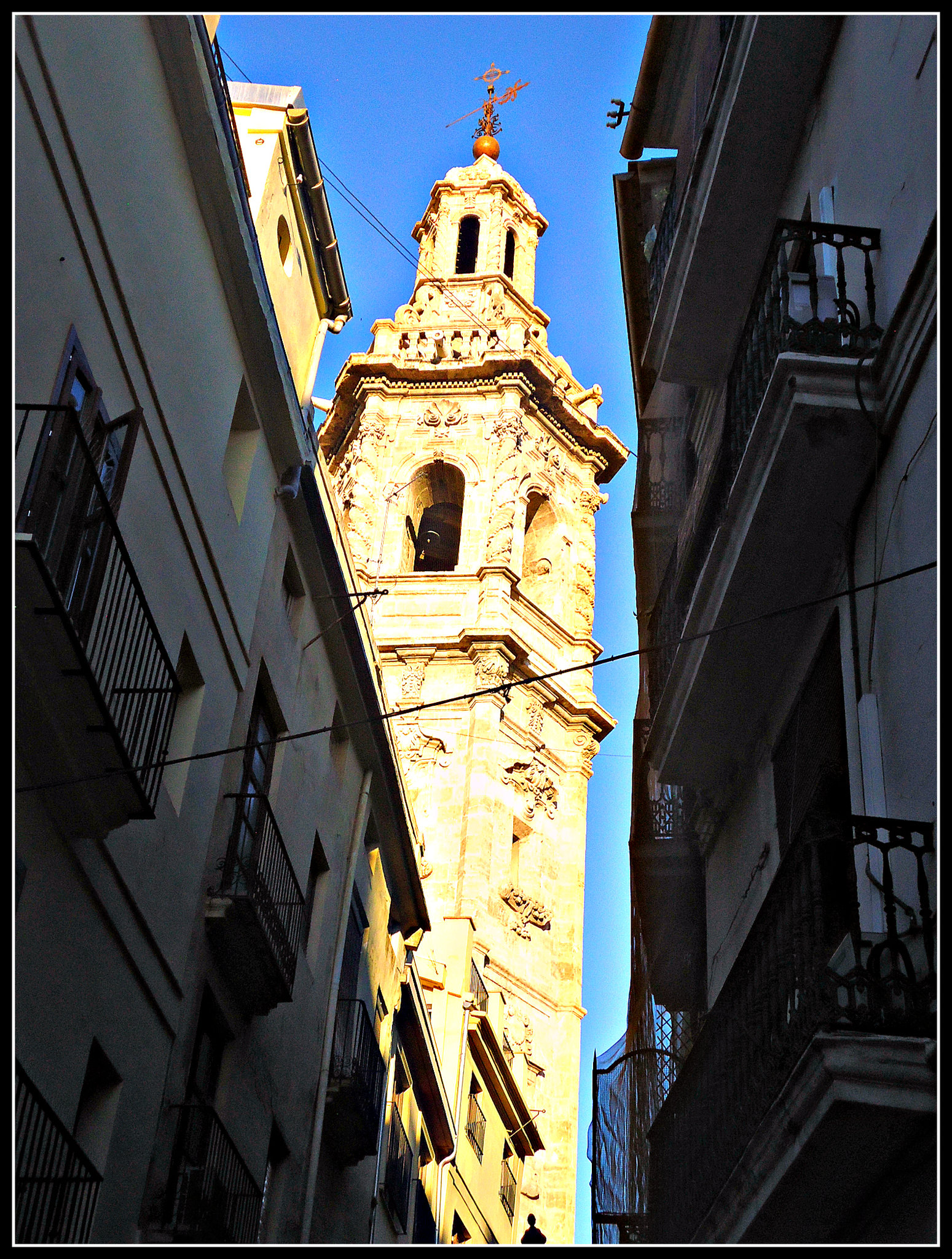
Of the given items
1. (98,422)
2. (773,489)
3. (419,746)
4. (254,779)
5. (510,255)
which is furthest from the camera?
(510,255)

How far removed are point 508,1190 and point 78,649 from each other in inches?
974

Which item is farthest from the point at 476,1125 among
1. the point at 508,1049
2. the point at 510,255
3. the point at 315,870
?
the point at 510,255

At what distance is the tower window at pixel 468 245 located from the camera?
1975 inches

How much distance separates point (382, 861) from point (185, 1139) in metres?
8.20

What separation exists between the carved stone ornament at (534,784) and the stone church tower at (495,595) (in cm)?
5

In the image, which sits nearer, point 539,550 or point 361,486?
point 361,486

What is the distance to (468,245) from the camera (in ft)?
168

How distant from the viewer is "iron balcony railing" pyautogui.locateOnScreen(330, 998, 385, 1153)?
15472 millimetres

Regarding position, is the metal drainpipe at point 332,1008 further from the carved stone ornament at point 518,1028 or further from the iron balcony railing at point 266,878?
the carved stone ornament at point 518,1028

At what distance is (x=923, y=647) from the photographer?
7.04m

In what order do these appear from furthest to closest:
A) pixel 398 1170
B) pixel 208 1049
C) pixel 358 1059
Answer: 1. pixel 398 1170
2. pixel 358 1059
3. pixel 208 1049

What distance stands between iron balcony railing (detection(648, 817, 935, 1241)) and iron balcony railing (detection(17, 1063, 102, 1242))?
2.96 metres

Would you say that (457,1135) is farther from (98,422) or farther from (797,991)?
(797,991)

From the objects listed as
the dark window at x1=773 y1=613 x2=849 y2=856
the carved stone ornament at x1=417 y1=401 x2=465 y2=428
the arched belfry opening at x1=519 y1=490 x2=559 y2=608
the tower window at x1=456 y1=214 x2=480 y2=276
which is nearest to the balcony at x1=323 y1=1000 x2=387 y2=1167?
the dark window at x1=773 y1=613 x2=849 y2=856
